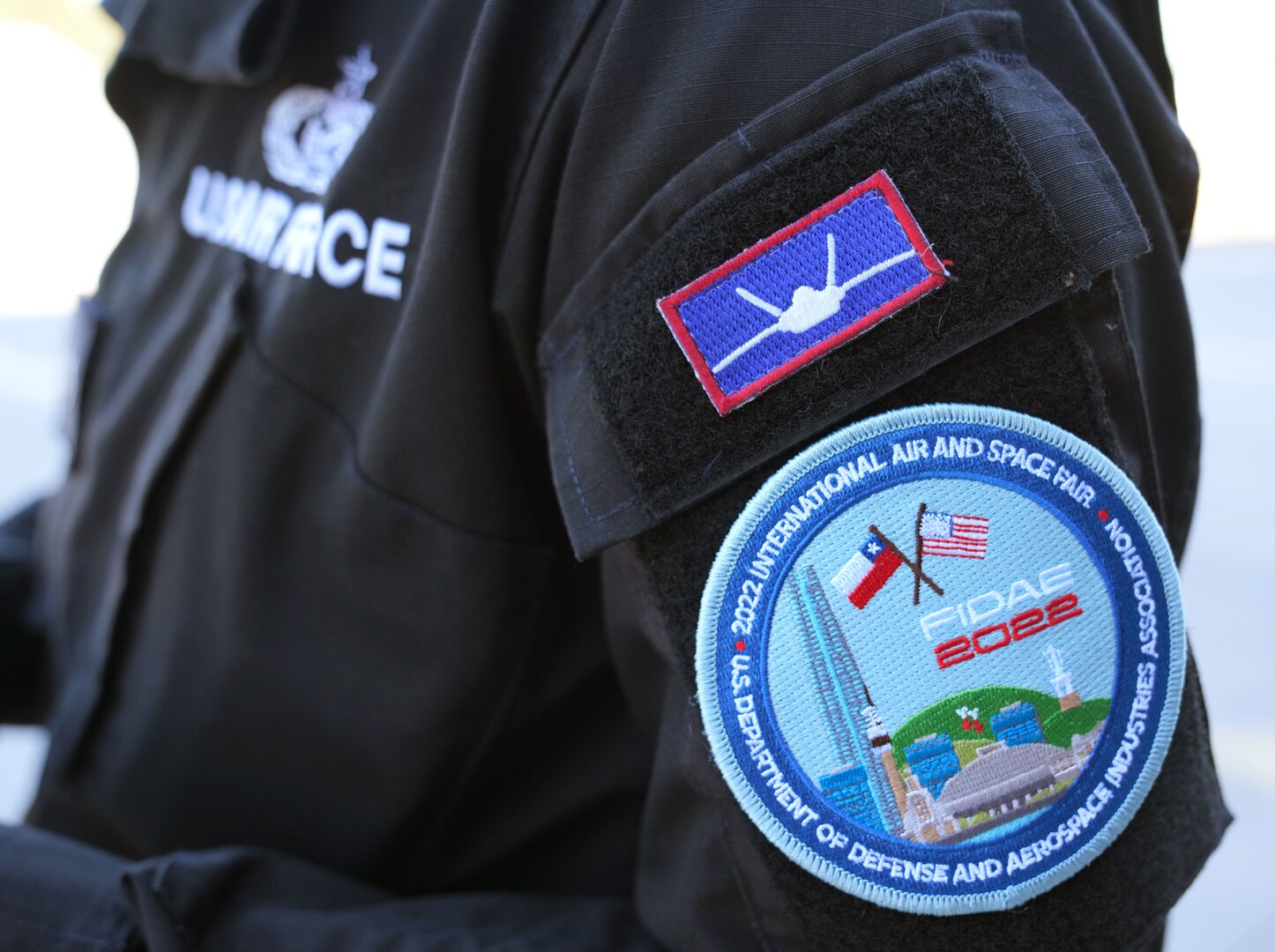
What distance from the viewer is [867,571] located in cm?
43

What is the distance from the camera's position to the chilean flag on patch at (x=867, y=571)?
0.43 meters

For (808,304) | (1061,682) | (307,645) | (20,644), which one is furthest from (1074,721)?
(20,644)

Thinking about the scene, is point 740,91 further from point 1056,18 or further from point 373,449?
point 373,449

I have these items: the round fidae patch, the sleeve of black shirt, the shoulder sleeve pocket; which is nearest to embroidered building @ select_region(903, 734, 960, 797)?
the round fidae patch

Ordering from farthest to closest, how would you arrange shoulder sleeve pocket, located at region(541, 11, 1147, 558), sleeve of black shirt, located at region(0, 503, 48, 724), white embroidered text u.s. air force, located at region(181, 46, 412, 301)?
sleeve of black shirt, located at region(0, 503, 48, 724) < white embroidered text u.s. air force, located at region(181, 46, 412, 301) < shoulder sleeve pocket, located at region(541, 11, 1147, 558)

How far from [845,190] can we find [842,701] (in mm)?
224

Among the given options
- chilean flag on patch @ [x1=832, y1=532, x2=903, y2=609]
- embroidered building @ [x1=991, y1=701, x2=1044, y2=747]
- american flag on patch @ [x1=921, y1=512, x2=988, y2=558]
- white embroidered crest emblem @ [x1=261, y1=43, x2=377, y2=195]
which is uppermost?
white embroidered crest emblem @ [x1=261, y1=43, x2=377, y2=195]

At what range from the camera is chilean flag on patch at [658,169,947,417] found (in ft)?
1.40

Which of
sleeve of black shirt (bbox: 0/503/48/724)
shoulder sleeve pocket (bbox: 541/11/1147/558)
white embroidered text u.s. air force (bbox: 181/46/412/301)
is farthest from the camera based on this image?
sleeve of black shirt (bbox: 0/503/48/724)

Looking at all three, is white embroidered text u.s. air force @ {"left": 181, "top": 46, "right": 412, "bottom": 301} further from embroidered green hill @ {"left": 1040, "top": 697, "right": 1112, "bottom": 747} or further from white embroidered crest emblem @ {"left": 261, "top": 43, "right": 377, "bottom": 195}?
embroidered green hill @ {"left": 1040, "top": 697, "right": 1112, "bottom": 747}

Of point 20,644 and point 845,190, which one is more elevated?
point 845,190

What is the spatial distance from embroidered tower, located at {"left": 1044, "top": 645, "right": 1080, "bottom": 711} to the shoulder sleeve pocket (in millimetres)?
136

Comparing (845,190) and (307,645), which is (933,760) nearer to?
(845,190)

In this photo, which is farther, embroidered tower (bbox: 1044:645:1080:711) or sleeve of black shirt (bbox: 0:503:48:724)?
sleeve of black shirt (bbox: 0:503:48:724)
